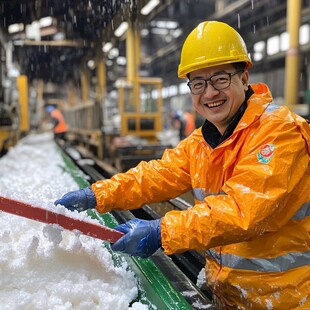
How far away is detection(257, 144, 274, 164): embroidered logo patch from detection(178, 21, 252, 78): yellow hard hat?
0.43 m

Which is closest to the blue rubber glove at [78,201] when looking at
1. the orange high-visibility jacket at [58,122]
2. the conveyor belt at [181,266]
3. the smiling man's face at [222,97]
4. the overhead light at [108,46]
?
the conveyor belt at [181,266]

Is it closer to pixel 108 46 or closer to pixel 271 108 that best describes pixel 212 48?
pixel 271 108

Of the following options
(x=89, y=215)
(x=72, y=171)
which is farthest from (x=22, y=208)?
(x=72, y=171)

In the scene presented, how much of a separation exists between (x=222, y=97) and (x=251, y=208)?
0.55 meters

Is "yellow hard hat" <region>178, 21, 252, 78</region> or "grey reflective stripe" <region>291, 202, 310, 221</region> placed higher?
"yellow hard hat" <region>178, 21, 252, 78</region>

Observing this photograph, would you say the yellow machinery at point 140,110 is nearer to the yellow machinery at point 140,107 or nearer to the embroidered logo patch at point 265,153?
the yellow machinery at point 140,107

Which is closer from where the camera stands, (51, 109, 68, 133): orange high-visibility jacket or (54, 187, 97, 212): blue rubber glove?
(54, 187, 97, 212): blue rubber glove

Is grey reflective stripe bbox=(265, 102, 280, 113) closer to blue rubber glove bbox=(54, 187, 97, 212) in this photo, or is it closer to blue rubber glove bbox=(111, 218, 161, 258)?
blue rubber glove bbox=(111, 218, 161, 258)

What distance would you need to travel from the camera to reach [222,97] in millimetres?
1577

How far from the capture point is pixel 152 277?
4.92 ft

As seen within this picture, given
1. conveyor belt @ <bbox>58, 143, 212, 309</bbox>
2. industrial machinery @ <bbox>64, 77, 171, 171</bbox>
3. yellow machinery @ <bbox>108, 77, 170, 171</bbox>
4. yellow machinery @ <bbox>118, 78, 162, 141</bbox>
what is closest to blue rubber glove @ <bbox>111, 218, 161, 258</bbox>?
conveyor belt @ <bbox>58, 143, 212, 309</bbox>

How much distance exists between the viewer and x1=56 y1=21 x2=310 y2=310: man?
1.30 m

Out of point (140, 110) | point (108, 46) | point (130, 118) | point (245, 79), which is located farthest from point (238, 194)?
A: point (108, 46)

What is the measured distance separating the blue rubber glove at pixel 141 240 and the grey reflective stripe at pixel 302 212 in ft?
1.89
